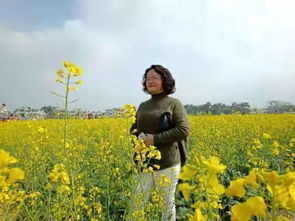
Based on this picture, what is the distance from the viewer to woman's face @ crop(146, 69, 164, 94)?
2.58 meters

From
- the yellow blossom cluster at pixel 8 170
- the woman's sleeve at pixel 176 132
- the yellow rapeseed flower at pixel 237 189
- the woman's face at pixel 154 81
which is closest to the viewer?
the yellow rapeseed flower at pixel 237 189

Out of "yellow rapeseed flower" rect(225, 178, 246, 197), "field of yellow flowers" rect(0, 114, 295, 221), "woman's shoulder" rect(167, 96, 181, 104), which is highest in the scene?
"woman's shoulder" rect(167, 96, 181, 104)

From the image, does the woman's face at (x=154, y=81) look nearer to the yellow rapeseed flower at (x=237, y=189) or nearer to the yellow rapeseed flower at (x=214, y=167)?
the yellow rapeseed flower at (x=214, y=167)

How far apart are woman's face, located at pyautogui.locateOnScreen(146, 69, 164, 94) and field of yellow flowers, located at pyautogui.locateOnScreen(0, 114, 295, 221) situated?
0.29 m

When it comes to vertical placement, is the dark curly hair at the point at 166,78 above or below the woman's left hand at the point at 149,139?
above

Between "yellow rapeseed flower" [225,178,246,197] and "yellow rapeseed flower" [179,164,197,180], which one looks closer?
"yellow rapeseed flower" [225,178,246,197]

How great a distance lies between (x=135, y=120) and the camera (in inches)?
108

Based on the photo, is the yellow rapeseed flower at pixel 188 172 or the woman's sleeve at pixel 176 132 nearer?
the yellow rapeseed flower at pixel 188 172

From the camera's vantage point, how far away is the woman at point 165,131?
2.48m

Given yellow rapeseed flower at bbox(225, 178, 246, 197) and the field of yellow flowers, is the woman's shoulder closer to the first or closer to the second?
the field of yellow flowers

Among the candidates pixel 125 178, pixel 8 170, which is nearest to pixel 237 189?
pixel 8 170

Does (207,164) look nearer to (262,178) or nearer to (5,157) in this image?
(262,178)

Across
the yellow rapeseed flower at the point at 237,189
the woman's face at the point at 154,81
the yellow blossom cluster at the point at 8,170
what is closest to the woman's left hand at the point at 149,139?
the woman's face at the point at 154,81

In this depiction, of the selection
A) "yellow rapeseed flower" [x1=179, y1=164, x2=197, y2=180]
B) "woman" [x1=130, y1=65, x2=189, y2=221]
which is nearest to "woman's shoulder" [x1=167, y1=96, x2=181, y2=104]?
"woman" [x1=130, y1=65, x2=189, y2=221]
